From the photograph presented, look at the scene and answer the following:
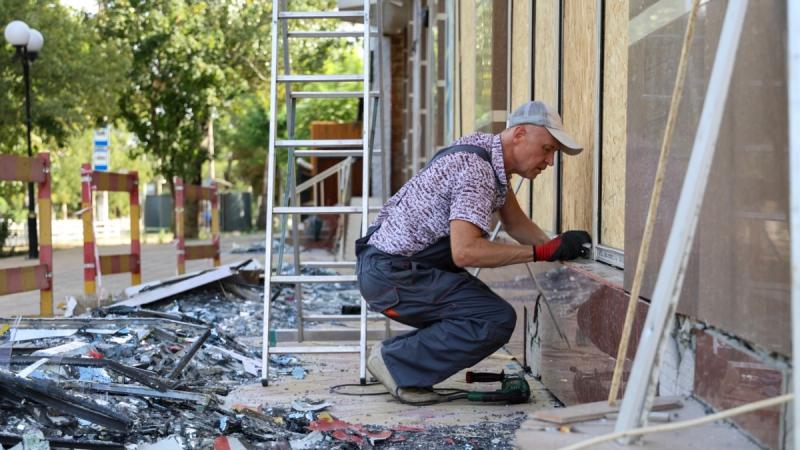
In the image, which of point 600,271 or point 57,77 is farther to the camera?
point 57,77

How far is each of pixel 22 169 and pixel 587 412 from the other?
21.5 feet

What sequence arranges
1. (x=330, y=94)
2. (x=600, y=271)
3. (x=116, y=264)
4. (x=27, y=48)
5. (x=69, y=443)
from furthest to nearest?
(x=27, y=48), (x=116, y=264), (x=330, y=94), (x=600, y=271), (x=69, y=443)

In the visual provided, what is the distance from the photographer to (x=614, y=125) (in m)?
4.61

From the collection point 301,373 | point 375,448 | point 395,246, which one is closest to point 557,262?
point 395,246

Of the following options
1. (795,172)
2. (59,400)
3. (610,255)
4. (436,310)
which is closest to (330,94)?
(436,310)

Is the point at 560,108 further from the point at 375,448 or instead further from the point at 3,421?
the point at 3,421

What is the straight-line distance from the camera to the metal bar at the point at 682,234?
8.46 ft

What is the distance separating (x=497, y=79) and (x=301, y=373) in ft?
9.13

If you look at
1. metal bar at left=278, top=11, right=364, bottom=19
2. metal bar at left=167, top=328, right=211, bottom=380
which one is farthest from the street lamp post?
metal bar at left=167, top=328, right=211, bottom=380

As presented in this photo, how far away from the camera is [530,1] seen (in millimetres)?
6527

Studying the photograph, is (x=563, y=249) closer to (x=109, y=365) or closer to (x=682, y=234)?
(x=682, y=234)

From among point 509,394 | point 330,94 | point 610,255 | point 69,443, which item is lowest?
point 509,394

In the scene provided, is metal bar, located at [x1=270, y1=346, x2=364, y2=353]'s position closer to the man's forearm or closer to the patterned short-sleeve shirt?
the patterned short-sleeve shirt

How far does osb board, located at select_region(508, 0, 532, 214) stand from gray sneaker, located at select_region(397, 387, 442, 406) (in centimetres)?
200
